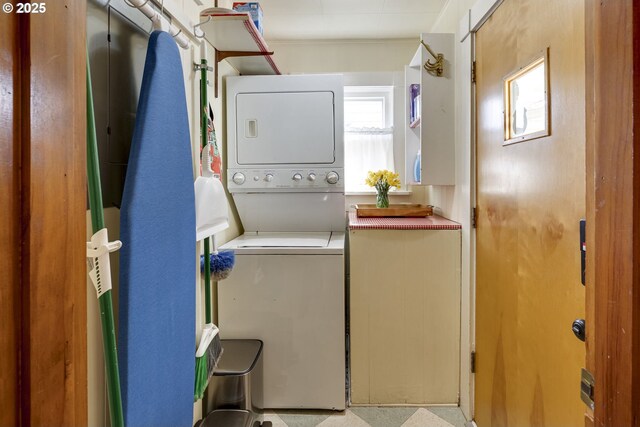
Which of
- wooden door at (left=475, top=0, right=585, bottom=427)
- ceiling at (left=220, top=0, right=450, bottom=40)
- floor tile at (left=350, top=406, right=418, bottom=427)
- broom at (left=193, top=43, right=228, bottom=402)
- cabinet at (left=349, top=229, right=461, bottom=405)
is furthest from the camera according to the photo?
ceiling at (left=220, top=0, right=450, bottom=40)

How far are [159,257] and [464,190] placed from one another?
1561 mm

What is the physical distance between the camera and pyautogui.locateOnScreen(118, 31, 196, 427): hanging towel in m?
0.82

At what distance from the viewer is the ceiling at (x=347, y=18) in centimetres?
233

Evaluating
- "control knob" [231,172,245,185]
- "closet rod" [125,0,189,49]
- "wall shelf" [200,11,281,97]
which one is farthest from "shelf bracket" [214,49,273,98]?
"closet rod" [125,0,189,49]

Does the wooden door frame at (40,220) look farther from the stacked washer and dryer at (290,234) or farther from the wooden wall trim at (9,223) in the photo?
the stacked washer and dryer at (290,234)

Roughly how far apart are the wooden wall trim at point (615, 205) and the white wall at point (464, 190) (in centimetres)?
128

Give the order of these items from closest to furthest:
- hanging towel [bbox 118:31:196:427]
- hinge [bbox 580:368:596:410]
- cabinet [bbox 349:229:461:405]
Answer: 1. hinge [bbox 580:368:596:410]
2. hanging towel [bbox 118:31:196:427]
3. cabinet [bbox 349:229:461:405]

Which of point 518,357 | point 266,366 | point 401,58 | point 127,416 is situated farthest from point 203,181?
point 401,58

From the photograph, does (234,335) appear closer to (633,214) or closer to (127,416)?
(127,416)

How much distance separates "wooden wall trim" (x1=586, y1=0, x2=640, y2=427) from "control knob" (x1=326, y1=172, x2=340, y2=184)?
1.70m

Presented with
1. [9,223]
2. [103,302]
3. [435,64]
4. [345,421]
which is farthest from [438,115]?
[9,223]

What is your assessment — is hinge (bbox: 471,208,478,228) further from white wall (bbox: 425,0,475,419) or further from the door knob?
the door knob

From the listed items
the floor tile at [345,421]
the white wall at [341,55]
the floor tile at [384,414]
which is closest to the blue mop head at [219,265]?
the floor tile at [345,421]

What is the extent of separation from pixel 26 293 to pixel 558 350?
1338 millimetres
